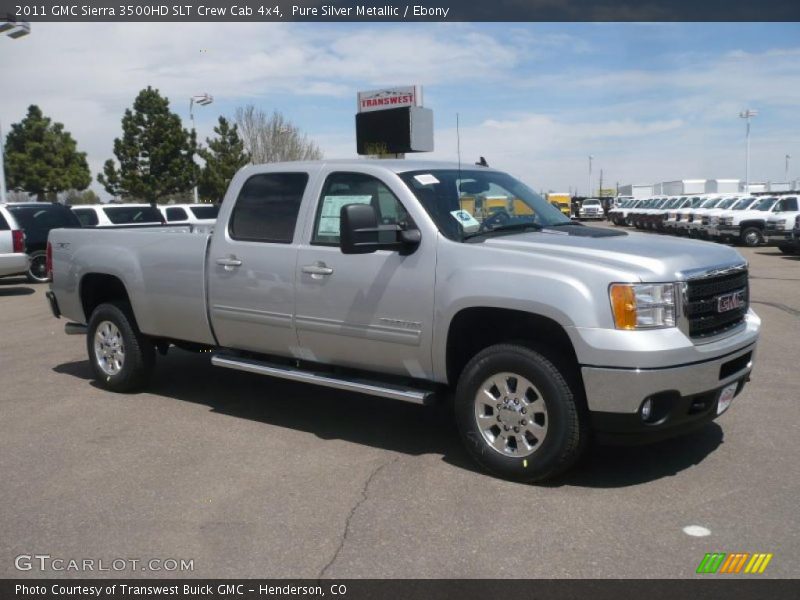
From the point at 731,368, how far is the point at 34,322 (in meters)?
10.6

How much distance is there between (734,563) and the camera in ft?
12.7

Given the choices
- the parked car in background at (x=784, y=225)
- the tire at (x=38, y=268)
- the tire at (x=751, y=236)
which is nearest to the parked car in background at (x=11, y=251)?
the tire at (x=38, y=268)

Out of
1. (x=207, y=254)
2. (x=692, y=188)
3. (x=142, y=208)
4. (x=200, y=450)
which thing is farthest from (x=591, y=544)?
(x=692, y=188)

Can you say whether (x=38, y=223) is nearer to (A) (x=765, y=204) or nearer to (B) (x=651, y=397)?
(B) (x=651, y=397)

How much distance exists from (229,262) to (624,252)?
305 centimetres

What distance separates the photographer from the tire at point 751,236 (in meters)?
26.7

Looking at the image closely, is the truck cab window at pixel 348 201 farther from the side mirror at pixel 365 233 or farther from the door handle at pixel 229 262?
the door handle at pixel 229 262

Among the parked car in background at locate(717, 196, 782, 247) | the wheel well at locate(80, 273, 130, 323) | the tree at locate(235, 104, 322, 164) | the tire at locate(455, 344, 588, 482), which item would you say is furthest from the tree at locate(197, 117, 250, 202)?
the tire at locate(455, 344, 588, 482)

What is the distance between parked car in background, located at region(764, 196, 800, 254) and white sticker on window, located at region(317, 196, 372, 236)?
19.5 meters

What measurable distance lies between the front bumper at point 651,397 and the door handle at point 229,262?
114 inches

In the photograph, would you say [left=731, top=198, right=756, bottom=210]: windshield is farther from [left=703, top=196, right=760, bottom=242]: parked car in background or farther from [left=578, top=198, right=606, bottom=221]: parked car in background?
[left=578, top=198, right=606, bottom=221]: parked car in background

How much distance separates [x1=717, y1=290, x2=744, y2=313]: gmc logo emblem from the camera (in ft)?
16.4

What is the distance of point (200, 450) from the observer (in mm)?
5801

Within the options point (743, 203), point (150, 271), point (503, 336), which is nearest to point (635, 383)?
point (503, 336)
